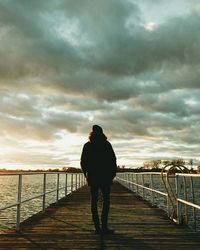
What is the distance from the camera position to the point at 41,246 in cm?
495

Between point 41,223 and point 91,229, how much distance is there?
1.23 meters

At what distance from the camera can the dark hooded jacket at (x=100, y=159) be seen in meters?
5.73

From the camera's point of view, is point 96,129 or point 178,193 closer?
point 96,129

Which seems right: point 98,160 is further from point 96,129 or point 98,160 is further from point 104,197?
point 104,197

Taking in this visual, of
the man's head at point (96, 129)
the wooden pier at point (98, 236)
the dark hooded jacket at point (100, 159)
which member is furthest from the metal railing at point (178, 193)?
the man's head at point (96, 129)

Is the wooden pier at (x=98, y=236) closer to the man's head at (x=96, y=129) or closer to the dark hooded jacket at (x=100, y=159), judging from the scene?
the dark hooded jacket at (x=100, y=159)

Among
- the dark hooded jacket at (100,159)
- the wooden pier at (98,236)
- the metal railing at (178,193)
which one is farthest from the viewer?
the metal railing at (178,193)

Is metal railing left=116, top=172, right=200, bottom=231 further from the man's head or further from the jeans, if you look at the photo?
the man's head

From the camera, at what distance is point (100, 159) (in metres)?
5.75

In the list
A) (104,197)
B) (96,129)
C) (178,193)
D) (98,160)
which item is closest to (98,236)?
(104,197)

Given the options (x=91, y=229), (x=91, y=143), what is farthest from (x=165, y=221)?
(x=91, y=143)

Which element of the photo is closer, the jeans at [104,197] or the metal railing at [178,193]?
the jeans at [104,197]

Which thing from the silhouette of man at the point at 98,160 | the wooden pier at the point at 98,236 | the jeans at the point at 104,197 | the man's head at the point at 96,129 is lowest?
the wooden pier at the point at 98,236

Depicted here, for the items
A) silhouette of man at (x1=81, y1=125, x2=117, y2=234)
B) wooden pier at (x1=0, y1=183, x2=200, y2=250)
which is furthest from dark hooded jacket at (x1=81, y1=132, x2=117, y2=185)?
wooden pier at (x1=0, y1=183, x2=200, y2=250)
